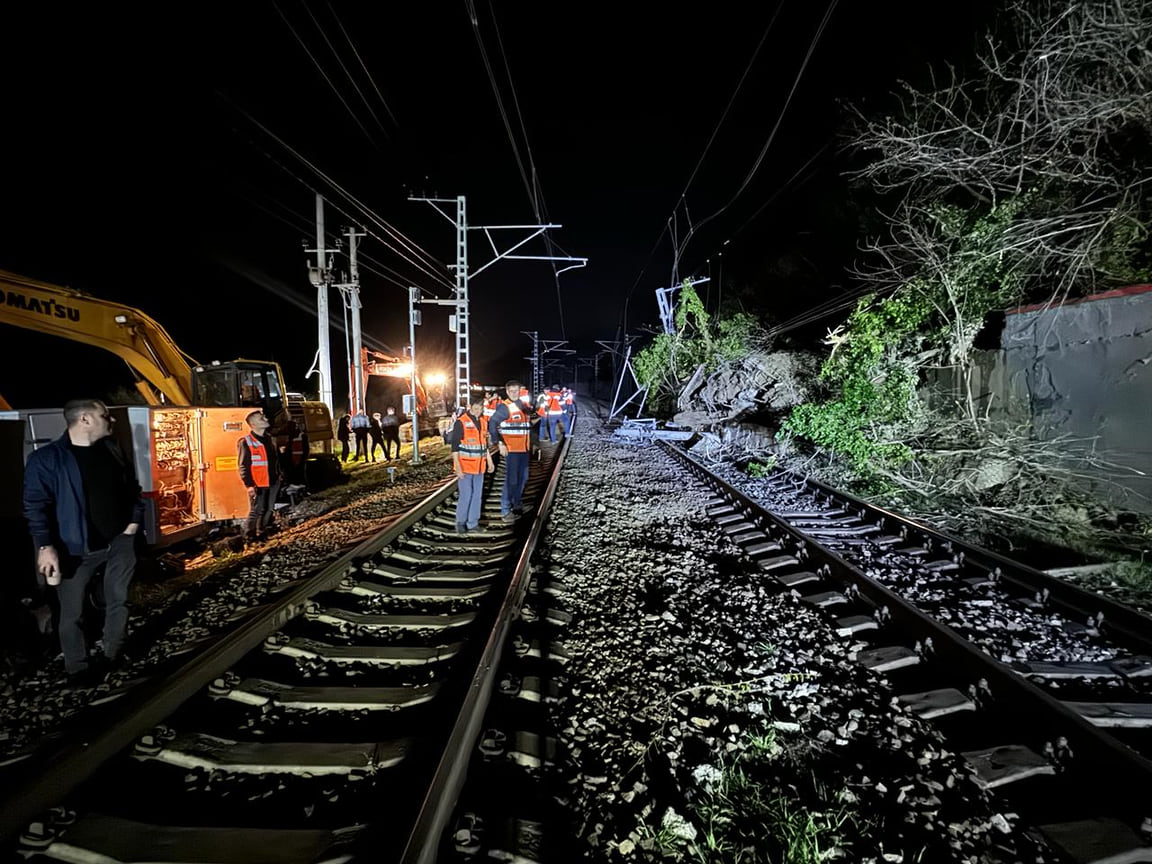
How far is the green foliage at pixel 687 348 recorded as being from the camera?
21.4m

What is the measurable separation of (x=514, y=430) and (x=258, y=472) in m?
3.69

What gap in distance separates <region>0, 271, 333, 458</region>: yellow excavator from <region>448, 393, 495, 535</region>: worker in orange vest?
4.07 m

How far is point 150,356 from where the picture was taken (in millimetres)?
8820

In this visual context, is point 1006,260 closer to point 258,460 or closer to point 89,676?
point 258,460

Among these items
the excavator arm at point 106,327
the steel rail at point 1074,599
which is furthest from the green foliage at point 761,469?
the excavator arm at point 106,327

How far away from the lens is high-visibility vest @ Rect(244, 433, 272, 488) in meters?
6.84

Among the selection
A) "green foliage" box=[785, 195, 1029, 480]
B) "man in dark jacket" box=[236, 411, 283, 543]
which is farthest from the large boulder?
"man in dark jacket" box=[236, 411, 283, 543]

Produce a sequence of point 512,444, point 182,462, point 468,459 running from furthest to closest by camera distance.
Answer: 1. point 512,444
2. point 468,459
3. point 182,462

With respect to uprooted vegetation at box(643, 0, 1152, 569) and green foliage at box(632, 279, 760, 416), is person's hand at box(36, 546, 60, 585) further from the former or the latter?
green foliage at box(632, 279, 760, 416)

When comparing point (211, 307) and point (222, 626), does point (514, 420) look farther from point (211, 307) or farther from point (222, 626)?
point (211, 307)

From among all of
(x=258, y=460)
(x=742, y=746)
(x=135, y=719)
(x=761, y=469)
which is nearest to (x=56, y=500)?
(x=135, y=719)

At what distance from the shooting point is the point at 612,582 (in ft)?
16.4

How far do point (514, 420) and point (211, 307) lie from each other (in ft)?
137

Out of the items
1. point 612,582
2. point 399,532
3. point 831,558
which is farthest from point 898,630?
point 399,532
